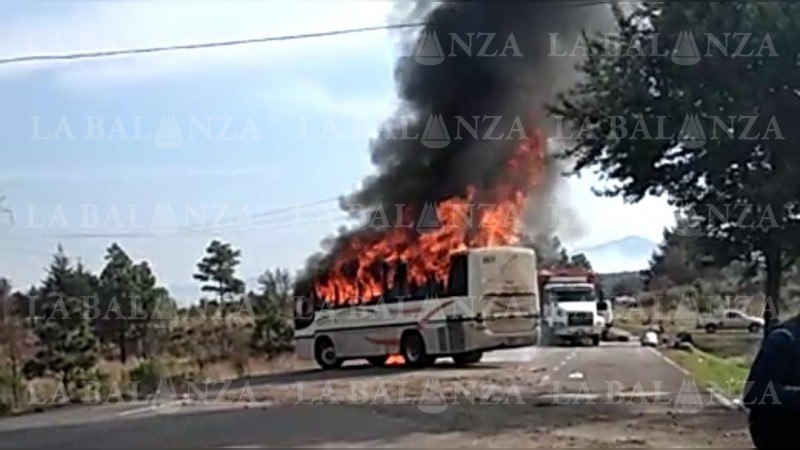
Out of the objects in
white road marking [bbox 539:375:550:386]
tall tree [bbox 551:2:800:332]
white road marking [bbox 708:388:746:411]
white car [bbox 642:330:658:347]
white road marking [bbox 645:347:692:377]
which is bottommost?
white road marking [bbox 708:388:746:411]

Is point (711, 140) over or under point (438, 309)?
over

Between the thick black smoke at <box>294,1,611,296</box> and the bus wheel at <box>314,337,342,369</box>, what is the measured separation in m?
3.23

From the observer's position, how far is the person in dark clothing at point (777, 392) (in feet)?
19.3

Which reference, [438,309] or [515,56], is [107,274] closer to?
[438,309]

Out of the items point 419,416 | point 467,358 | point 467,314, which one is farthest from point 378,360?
point 419,416

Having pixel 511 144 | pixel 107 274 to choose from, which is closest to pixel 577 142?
pixel 511 144

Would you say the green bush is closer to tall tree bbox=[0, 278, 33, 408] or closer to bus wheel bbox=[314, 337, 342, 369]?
tall tree bbox=[0, 278, 33, 408]

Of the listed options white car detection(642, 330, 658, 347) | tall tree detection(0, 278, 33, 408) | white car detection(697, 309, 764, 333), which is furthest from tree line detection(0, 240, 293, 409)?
white car detection(697, 309, 764, 333)

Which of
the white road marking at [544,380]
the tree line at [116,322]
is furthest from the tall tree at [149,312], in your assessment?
the white road marking at [544,380]

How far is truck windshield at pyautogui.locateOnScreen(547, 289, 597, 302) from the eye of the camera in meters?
53.5

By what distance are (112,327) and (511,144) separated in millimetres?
30259

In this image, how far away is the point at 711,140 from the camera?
66.3ft

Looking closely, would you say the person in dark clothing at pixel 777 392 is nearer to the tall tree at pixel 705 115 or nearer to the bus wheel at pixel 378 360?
the tall tree at pixel 705 115

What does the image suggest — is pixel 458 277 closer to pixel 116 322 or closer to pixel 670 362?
pixel 670 362
